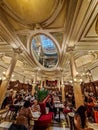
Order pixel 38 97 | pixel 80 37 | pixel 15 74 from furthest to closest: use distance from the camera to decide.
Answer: pixel 15 74 → pixel 80 37 → pixel 38 97

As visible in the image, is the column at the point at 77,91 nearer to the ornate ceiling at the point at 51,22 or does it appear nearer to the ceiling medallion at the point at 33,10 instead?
the ornate ceiling at the point at 51,22

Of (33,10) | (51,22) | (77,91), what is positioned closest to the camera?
(33,10)

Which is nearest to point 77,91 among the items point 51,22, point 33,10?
point 51,22

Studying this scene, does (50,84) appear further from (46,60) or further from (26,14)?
(26,14)

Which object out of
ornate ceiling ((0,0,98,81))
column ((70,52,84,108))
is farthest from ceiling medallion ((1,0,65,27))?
column ((70,52,84,108))

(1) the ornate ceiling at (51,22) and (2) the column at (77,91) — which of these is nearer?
(1) the ornate ceiling at (51,22)

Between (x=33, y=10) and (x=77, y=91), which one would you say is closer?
(x=33, y=10)

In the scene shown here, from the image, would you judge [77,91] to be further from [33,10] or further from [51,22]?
[33,10]

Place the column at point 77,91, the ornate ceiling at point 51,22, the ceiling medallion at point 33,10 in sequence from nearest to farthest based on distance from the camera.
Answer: the ornate ceiling at point 51,22 < the ceiling medallion at point 33,10 < the column at point 77,91

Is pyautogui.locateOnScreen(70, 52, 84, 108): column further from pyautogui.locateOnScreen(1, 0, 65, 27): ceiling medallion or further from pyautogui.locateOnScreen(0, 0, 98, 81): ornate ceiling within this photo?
pyautogui.locateOnScreen(1, 0, 65, 27): ceiling medallion

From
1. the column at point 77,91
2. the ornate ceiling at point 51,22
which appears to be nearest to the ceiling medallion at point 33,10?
the ornate ceiling at point 51,22

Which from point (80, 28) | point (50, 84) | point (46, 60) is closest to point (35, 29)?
point (80, 28)

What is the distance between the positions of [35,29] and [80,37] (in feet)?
9.84

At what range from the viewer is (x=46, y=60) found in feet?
52.3
